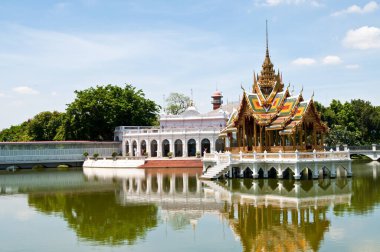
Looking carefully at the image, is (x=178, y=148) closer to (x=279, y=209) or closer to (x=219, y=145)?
(x=219, y=145)

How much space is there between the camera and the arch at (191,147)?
190ft

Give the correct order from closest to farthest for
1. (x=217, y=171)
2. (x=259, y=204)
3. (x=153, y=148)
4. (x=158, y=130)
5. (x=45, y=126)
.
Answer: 1. (x=259, y=204)
2. (x=217, y=171)
3. (x=158, y=130)
4. (x=153, y=148)
5. (x=45, y=126)

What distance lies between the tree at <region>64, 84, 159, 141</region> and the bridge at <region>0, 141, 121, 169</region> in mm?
4050

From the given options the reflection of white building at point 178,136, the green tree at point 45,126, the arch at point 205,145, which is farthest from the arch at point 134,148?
the green tree at point 45,126

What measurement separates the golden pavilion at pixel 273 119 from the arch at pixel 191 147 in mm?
23564

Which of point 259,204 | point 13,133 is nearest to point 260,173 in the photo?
point 259,204

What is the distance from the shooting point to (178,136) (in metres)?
56.2

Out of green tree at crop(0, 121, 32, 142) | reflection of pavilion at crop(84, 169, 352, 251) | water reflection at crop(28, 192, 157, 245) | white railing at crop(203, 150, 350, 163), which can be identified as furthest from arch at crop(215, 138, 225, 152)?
green tree at crop(0, 121, 32, 142)

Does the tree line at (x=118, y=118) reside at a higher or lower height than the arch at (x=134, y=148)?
higher

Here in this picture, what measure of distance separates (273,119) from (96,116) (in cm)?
3405

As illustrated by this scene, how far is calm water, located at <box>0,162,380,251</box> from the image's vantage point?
543 inches

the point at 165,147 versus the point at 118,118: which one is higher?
the point at 118,118

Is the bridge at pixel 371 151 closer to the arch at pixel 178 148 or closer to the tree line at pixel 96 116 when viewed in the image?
the arch at pixel 178 148

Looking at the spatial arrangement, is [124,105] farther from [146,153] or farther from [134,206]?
[134,206]
